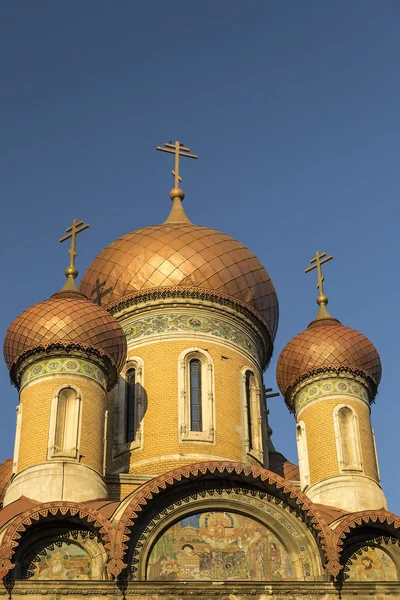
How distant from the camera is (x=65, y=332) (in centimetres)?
1986

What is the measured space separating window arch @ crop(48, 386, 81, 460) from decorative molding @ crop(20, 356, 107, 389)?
341mm

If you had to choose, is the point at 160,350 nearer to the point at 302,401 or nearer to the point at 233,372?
the point at 233,372

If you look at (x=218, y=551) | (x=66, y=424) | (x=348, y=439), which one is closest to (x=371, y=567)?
(x=218, y=551)

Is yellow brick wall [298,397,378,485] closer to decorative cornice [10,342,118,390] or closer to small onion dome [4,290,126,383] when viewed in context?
small onion dome [4,290,126,383]

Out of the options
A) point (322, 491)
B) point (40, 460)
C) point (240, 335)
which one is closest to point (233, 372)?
point (240, 335)

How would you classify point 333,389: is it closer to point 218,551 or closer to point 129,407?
point 129,407

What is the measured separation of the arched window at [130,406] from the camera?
2108 cm

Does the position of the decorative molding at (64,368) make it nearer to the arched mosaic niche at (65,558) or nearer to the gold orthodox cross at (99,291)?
the arched mosaic niche at (65,558)

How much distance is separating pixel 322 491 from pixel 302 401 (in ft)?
6.24

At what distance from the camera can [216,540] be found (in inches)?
696

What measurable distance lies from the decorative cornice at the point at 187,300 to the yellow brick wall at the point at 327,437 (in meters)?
2.26

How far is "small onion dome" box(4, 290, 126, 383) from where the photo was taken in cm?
1980

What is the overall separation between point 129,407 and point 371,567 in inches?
221

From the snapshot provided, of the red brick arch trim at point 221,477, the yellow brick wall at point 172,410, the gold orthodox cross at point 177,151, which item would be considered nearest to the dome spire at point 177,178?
the gold orthodox cross at point 177,151
